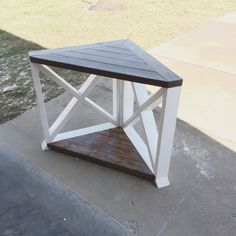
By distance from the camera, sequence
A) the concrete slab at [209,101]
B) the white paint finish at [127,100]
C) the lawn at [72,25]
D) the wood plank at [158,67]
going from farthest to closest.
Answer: the lawn at [72,25] < the concrete slab at [209,101] < the white paint finish at [127,100] < the wood plank at [158,67]

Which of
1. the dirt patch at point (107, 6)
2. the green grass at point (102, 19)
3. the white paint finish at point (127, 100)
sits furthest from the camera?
the dirt patch at point (107, 6)

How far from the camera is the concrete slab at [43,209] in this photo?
80.0 inches

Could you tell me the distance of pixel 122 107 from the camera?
2.80 m

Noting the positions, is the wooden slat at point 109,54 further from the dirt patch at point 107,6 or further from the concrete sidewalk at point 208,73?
the dirt patch at point 107,6

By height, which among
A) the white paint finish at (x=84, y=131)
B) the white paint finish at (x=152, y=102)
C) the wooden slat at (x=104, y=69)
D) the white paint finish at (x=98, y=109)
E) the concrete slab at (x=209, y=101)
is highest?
the wooden slat at (x=104, y=69)

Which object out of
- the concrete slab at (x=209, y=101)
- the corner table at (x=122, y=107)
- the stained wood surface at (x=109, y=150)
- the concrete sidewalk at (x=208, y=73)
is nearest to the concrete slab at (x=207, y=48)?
the concrete sidewalk at (x=208, y=73)

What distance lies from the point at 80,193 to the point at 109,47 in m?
1.21

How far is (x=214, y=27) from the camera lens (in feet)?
20.3

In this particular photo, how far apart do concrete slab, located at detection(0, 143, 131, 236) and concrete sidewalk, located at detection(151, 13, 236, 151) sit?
58.1 inches

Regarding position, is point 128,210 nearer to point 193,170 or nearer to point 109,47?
point 193,170

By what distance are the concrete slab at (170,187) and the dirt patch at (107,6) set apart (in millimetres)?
5520

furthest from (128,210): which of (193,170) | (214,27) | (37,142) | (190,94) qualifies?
(214,27)

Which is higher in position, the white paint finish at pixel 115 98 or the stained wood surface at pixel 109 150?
the white paint finish at pixel 115 98

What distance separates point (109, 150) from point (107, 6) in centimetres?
601
